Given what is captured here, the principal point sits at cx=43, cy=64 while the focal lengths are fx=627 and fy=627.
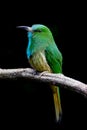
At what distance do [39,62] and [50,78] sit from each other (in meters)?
0.21

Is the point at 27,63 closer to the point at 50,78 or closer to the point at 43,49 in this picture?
the point at 43,49

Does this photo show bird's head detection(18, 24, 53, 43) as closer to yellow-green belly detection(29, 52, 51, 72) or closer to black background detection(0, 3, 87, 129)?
yellow-green belly detection(29, 52, 51, 72)

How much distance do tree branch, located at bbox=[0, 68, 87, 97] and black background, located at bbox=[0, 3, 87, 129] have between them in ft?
4.71

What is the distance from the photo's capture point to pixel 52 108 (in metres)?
4.65

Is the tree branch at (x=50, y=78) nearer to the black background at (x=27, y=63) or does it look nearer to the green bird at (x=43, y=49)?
the green bird at (x=43, y=49)

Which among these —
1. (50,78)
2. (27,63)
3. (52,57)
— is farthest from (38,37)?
(27,63)

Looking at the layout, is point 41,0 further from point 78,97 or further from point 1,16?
point 78,97

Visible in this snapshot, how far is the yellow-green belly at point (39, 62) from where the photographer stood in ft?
9.97

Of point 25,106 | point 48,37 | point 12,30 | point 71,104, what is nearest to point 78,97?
point 71,104

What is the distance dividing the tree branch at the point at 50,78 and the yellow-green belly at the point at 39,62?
0.18ft

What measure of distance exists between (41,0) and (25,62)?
47 cm

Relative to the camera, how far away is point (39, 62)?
9.99ft

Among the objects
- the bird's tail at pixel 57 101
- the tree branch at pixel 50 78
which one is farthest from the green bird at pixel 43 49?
the tree branch at pixel 50 78

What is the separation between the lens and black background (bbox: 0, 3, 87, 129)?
448cm
